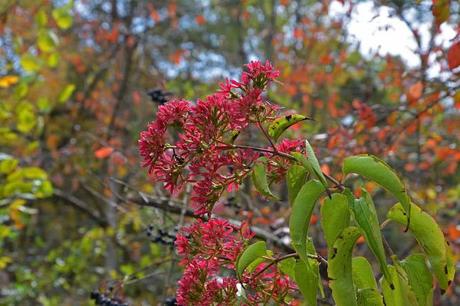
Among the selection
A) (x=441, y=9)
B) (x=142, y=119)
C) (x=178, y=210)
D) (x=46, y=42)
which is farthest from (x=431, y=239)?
(x=142, y=119)

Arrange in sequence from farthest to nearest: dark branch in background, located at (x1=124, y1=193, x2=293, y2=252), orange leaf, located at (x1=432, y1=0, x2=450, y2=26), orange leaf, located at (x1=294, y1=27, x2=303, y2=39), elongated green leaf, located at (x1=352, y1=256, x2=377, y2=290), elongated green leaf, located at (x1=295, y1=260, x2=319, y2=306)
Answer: orange leaf, located at (x1=294, y1=27, x2=303, y2=39)
dark branch in background, located at (x1=124, y1=193, x2=293, y2=252)
orange leaf, located at (x1=432, y1=0, x2=450, y2=26)
elongated green leaf, located at (x1=352, y1=256, x2=377, y2=290)
elongated green leaf, located at (x1=295, y1=260, x2=319, y2=306)

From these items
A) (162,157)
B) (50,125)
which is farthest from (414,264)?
(50,125)

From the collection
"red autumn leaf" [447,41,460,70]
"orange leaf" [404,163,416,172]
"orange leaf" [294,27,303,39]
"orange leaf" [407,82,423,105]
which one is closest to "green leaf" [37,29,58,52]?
"orange leaf" [407,82,423,105]

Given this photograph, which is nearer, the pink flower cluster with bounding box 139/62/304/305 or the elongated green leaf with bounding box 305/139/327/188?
the elongated green leaf with bounding box 305/139/327/188

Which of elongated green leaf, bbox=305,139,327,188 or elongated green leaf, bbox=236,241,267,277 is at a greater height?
elongated green leaf, bbox=305,139,327,188

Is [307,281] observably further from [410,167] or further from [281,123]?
[410,167]

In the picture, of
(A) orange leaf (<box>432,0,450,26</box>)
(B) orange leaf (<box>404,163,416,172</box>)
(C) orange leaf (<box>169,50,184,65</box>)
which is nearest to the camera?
(A) orange leaf (<box>432,0,450,26</box>)

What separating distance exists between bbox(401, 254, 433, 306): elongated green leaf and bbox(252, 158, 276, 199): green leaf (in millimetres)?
289

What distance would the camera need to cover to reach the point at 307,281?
121cm

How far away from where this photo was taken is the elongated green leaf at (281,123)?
1.32 metres

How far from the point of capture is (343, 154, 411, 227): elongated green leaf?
1169 millimetres

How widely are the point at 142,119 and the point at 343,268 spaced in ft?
21.0

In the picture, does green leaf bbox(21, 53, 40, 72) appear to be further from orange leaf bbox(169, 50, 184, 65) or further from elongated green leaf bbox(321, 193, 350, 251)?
orange leaf bbox(169, 50, 184, 65)

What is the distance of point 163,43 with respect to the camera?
974cm
